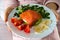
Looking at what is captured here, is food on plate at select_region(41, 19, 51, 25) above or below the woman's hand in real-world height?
below

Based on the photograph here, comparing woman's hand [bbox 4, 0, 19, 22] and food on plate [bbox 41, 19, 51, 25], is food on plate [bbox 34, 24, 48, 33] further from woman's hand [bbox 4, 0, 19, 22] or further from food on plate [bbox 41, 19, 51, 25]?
woman's hand [bbox 4, 0, 19, 22]

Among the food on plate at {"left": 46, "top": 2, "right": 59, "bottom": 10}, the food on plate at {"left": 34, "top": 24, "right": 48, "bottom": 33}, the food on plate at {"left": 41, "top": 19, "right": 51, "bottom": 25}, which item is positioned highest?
the food on plate at {"left": 46, "top": 2, "right": 59, "bottom": 10}

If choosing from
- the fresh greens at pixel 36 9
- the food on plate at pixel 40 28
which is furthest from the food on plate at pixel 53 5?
the food on plate at pixel 40 28

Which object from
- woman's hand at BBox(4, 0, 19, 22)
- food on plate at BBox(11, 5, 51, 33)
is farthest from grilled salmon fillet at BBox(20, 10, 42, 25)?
woman's hand at BBox(4, 0, 19, 22)

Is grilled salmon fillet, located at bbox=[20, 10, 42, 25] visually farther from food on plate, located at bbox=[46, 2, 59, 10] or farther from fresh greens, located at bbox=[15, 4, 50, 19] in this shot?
food on plate, located at bbox=[46, 2, 59, 10]

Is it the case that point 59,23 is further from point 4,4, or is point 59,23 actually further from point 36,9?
point 4,4

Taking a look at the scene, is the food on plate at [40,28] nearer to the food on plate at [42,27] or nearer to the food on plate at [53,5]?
the food on plate at [42,27]

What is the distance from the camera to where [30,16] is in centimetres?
76

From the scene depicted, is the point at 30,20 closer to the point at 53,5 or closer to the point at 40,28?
the point at 40,28

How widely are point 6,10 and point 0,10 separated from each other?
2.1 inches

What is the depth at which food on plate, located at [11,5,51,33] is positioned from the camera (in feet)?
2.47

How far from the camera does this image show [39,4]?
909mm

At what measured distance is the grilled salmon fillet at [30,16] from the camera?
756mm

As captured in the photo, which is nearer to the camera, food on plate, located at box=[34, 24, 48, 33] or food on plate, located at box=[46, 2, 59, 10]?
food on plate, located at box=[34, 24, 48, 33]
